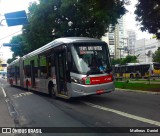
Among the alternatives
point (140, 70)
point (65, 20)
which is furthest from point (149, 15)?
point (140, 70)

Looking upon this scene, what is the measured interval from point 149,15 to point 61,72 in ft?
26.2

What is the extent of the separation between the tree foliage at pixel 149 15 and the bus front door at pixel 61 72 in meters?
7.08

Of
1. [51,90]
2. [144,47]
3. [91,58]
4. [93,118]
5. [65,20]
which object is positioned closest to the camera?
[93,118]

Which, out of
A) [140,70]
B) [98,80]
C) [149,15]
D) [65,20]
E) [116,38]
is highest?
[116,38]

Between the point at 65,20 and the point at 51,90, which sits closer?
the point at 51,90

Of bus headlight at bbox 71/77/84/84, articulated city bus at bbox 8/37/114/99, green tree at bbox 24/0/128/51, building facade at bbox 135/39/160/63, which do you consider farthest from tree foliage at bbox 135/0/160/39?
building facade at bbox 135/39/160/63

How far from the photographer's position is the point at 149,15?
21.2 meters

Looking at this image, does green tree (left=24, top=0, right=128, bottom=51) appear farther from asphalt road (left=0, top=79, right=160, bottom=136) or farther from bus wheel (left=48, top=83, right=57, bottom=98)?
asphalt road (left=0, top=79, right=160, bottom=136)

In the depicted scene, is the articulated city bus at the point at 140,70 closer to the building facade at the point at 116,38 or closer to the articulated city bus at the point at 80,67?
the articulated city bus at the point at 80,67

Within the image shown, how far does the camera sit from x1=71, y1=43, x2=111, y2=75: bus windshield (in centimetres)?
1519

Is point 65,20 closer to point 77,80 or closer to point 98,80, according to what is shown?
point 98,80

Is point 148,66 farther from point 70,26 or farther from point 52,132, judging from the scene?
point 52,132

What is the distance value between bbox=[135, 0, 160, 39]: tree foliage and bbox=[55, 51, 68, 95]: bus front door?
708cm

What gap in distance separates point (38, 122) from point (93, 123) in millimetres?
1927
